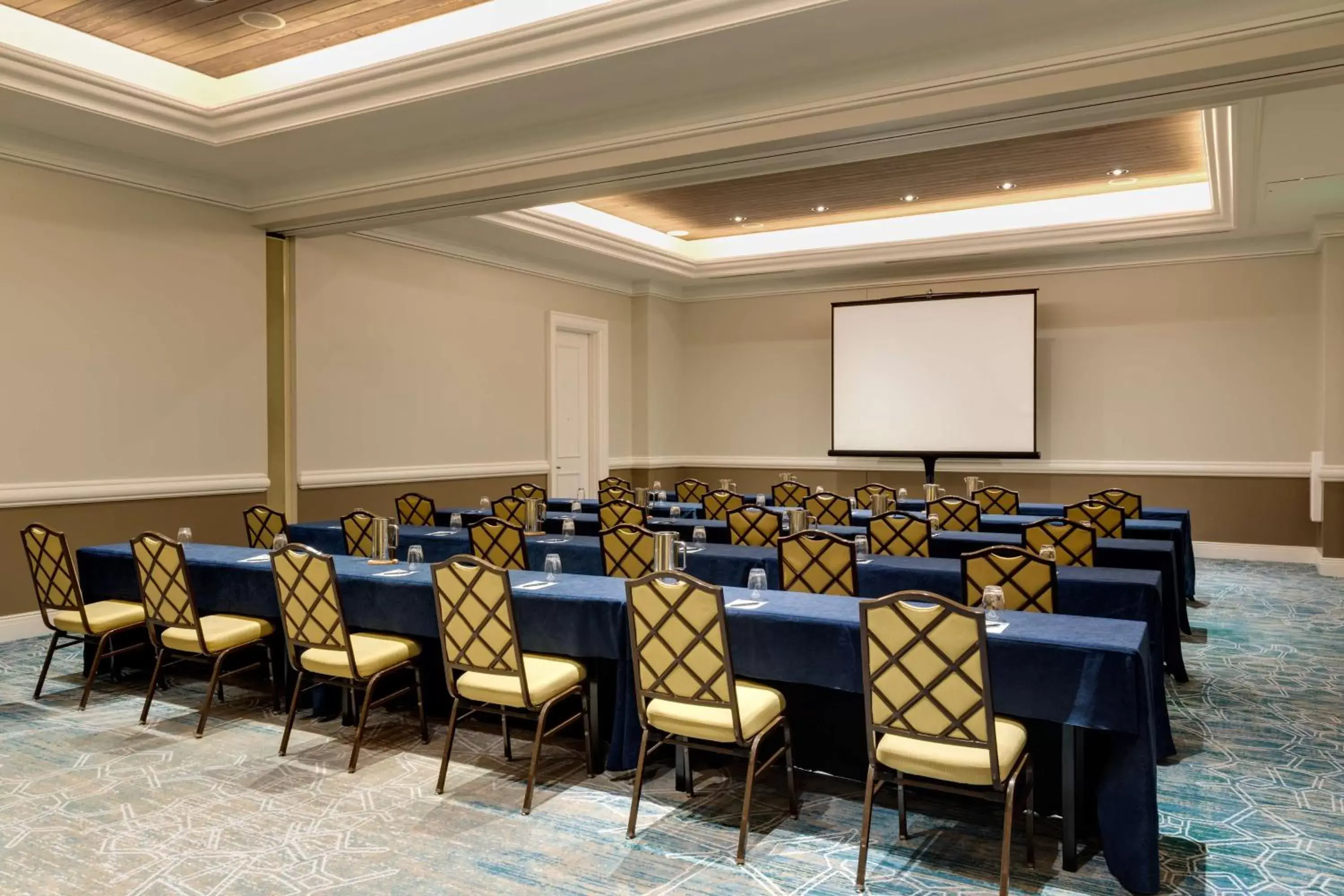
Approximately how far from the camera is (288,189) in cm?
707

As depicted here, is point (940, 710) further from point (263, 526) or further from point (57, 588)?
point (263, 526)

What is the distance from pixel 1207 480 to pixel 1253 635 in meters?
4.16

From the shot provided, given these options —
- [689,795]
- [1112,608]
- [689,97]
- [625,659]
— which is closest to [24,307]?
[689,97]

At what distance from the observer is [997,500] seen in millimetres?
7922

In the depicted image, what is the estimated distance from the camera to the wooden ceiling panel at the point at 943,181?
741cm

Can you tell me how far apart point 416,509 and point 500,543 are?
2.35 m

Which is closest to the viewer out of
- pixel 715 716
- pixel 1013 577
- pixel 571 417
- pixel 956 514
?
pixel 715 716

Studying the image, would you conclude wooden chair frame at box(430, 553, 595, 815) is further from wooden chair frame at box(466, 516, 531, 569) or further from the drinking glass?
wooden chair frame at box(466, 516, 531, 569)

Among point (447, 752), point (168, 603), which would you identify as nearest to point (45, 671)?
point (168, 603)

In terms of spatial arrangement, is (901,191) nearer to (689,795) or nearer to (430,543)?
(430,543)

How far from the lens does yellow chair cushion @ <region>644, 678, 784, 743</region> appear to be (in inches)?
118

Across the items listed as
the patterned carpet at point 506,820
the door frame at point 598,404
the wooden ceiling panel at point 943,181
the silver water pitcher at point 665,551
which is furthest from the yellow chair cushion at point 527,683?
the door frame at point 598,404

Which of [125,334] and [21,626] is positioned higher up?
[125,334]

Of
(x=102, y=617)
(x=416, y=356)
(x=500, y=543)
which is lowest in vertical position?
(x=102, y=617)
